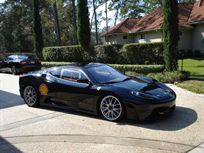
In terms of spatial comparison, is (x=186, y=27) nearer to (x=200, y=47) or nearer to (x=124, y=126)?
(x=200, y=47)

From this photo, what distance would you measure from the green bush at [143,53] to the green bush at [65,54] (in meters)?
4.33

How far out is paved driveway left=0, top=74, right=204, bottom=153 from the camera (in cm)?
541

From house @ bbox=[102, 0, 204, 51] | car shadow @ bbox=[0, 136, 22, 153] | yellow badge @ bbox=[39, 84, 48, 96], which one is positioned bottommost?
car shadow @ bbox=[0, 136, 22, 153]

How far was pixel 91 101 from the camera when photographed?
7230 millimetres

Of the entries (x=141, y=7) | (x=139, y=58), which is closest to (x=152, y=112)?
(x=139, y=58)

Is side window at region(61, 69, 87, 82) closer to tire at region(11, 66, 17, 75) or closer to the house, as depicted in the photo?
tire at region(11, 66, 17, 75)

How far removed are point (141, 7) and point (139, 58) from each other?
29390mm

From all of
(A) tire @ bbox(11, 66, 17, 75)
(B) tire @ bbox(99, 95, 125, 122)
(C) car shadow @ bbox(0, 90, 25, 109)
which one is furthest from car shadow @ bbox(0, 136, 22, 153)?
(A) tire @ bbox(11, 66, 17, 75)

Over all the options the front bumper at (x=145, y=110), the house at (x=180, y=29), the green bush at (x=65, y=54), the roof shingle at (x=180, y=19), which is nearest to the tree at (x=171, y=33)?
the front bumper at (x=145, y=110)

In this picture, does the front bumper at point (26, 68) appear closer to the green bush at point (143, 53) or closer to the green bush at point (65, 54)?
the green bush at point (65, 54)

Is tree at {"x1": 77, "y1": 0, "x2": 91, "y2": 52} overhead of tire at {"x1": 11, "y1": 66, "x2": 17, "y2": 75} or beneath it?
overhead

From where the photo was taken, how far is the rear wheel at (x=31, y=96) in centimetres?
870

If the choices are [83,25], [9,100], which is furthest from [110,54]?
[9,100]

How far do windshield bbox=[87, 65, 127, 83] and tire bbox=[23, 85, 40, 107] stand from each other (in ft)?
6.51
